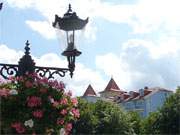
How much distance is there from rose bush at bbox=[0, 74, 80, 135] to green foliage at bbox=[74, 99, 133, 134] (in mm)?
40576

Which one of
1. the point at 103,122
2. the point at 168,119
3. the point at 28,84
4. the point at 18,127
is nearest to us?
the point at 18,127

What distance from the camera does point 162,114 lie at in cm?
4469

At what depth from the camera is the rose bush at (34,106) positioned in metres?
7.48

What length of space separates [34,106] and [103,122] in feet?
139

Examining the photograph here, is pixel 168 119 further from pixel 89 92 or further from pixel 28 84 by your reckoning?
pixel 89 92

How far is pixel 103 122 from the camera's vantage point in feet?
164

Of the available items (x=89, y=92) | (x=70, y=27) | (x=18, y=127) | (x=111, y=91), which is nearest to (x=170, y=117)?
(x=70, y=27)

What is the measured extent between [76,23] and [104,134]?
40.2 metres

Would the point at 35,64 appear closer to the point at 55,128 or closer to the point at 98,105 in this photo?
the point at 55,128

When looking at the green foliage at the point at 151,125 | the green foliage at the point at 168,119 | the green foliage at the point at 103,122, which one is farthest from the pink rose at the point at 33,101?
the green foliage at the point at 103,122

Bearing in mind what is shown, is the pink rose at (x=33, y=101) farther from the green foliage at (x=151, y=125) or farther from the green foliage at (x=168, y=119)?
Answer: the green foliage at (x=151, y=125)

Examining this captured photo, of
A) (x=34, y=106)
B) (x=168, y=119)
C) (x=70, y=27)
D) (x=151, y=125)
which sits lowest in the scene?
(x=34, y=106)

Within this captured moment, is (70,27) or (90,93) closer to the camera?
(70,27)

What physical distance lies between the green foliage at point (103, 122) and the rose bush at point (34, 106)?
40576 mm
